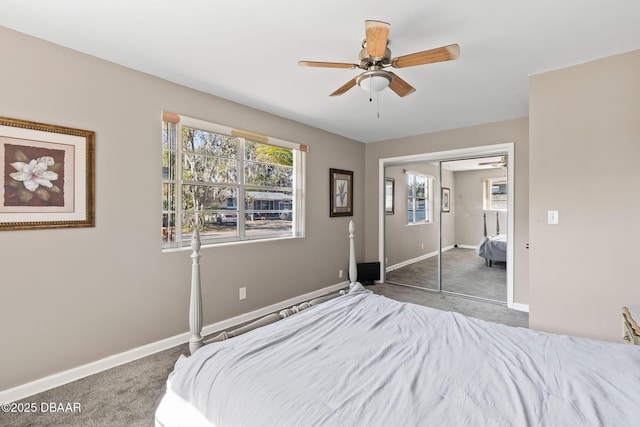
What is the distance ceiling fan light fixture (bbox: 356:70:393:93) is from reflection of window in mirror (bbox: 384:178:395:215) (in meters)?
3.06

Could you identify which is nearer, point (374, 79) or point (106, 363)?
point (374, 79)

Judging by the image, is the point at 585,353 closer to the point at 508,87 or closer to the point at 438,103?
the point at 508,87

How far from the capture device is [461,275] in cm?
443

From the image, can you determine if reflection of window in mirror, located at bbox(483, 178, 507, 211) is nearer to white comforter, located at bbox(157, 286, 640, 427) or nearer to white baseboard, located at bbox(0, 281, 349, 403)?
white comforter, located at bbox(157, 286, 640, 427)

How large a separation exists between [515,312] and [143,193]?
4297 millimetres

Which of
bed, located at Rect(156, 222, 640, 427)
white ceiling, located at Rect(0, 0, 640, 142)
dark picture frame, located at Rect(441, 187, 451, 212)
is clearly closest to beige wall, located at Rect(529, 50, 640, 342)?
white ceiling, located at Rect(0, 0, 640, 142)

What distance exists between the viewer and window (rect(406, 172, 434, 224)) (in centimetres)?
466

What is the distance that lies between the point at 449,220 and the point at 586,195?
2.19 metres

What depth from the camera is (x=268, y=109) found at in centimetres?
348

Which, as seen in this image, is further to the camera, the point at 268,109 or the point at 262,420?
the point at 268,109

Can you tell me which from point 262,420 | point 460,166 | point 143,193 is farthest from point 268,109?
point 262,420

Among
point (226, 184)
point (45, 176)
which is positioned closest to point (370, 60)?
point (226, 184)

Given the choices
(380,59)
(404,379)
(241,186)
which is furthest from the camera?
(241,186)

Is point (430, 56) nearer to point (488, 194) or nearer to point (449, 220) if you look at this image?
point (488, 194)
